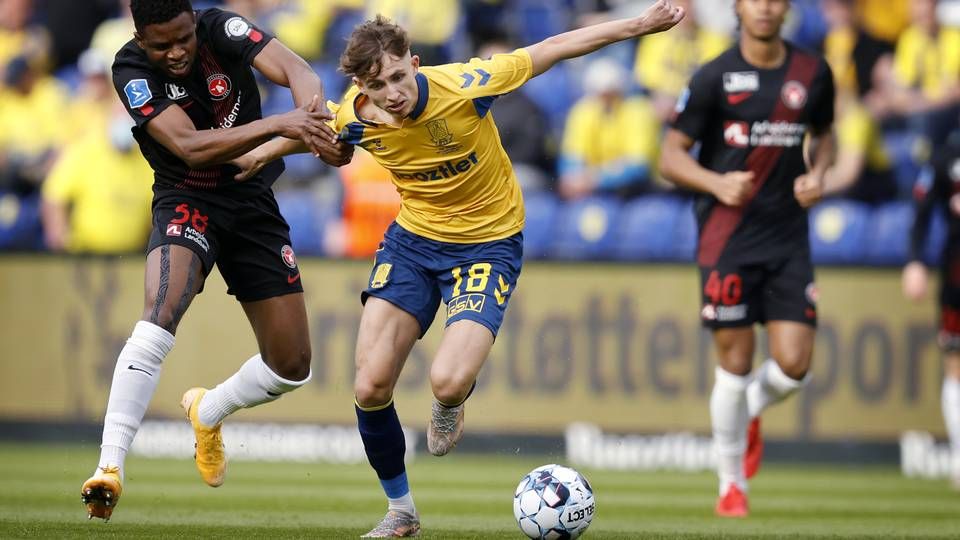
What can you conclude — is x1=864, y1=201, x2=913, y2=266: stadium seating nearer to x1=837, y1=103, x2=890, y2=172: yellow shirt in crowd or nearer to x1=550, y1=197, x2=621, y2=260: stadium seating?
x1=837, y1=103, x2=890, y2=172: yellow shirt in crowd

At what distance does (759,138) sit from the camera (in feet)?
30.7

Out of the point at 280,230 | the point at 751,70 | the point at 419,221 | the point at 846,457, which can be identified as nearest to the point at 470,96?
the point at 419,221

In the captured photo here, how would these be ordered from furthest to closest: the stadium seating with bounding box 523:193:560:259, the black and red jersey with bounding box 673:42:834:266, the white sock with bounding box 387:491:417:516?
the stadium seating with bounding box 523:193:560:259, the black and red jersey with bounding box 673:42:834:266, the white sock with bounding box 387:491:417:516

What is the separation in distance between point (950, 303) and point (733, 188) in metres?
3.61

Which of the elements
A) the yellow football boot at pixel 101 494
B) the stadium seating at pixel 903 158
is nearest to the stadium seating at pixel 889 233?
the stadium seating at pixel 903 158

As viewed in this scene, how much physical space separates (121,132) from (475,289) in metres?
7.59

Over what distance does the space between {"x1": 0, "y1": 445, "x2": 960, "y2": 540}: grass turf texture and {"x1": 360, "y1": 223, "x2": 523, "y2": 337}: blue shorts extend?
1125 millimetres

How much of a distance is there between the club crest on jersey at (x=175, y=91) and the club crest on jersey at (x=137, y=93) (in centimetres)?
14

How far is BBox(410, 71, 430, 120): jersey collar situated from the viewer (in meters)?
7.21

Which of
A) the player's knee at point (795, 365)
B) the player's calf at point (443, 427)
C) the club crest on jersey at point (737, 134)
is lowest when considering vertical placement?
the player's calf at point (443, 427)

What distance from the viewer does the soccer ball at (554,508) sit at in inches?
269

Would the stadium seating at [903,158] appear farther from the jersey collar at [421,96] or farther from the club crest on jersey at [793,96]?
the jersey collar at [421,96]

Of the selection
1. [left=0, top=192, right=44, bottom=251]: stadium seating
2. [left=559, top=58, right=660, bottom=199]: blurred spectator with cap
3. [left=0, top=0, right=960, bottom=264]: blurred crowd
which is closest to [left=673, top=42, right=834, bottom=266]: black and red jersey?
[left=0, top=0, right=960, bottom=264]: blurred crowd

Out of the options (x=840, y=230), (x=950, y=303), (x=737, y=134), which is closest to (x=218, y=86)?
(x=737, y=134)
